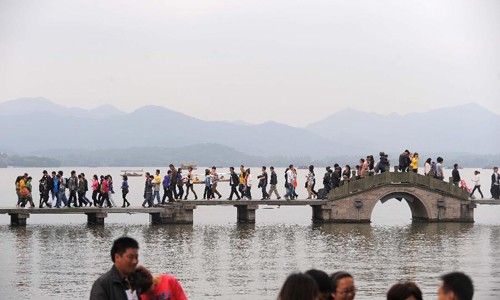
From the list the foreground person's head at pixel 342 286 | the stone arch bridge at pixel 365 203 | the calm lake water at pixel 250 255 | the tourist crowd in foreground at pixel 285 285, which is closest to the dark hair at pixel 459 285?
the tourist crowd in foreground at pixel 285 285

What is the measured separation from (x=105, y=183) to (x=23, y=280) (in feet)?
57.0

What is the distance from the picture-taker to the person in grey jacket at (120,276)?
36.1ft

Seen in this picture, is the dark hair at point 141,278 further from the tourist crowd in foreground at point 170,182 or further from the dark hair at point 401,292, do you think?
the tourist crowd in foreground at point 170,182

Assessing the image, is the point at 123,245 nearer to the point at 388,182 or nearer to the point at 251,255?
the point at 251,255

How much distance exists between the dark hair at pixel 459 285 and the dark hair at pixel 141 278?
324 centimetres

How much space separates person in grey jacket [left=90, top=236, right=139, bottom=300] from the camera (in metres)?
11.0

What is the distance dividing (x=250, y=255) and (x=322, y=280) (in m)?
25.8

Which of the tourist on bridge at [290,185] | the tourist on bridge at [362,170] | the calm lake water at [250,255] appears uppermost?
the tourist on bridge at [362,170]

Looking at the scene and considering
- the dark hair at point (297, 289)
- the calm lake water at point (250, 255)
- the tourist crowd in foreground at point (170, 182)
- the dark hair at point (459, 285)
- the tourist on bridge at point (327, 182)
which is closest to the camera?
the dark hair at point (297, 289)

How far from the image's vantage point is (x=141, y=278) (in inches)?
445

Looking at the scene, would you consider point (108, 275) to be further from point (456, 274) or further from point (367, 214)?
point (367, 214)

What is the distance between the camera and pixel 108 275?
1114 cm

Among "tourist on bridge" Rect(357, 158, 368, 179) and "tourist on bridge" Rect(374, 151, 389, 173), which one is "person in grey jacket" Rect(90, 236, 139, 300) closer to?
"tourist on bridge" Rect(357, 158, 368, 179)

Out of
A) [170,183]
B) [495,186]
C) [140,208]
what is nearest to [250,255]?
[140,208]
